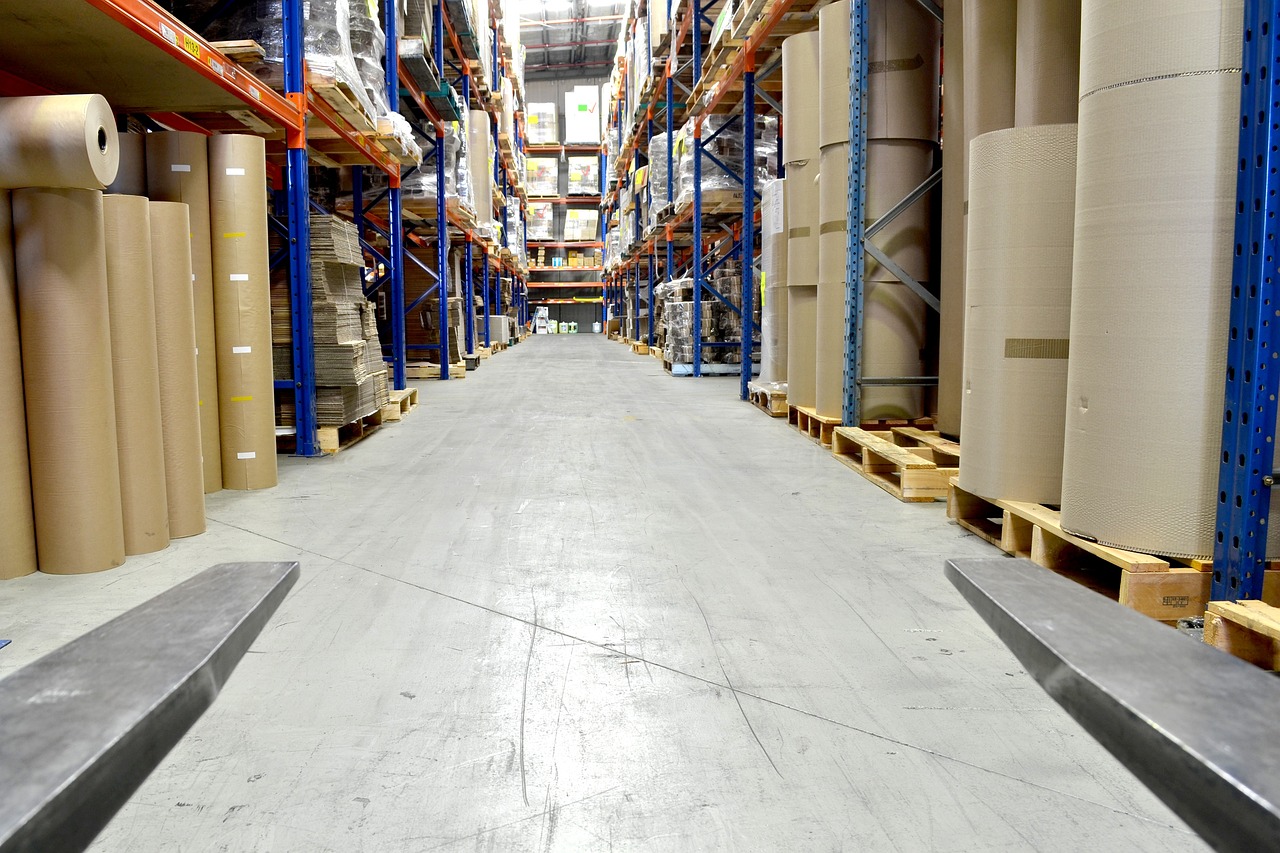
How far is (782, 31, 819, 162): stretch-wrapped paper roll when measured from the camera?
549 centimetres

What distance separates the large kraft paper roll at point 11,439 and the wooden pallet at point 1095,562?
3.22 m

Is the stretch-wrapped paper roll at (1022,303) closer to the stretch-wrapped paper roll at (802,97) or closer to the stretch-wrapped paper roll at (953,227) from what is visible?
the stretch-wrapped paper roll at (953,227)

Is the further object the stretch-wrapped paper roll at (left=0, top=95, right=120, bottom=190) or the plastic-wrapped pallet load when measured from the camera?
the plastic-wrapped pallet load

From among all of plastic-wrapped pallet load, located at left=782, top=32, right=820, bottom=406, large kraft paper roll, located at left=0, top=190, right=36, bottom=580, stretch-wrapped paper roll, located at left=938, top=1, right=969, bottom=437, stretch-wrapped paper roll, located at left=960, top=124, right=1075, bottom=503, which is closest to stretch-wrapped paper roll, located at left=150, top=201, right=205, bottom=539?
large kraft paper roll, located at left=0, top=190, right=36, bottom=580

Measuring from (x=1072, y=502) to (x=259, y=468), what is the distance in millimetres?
3436

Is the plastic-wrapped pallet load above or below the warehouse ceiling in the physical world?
below

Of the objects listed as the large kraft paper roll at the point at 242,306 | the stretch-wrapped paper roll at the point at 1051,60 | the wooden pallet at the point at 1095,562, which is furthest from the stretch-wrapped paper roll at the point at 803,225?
the large kraft paper roll at the point at 242,306

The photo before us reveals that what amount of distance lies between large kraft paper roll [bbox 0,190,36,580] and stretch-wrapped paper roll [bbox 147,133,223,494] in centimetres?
109

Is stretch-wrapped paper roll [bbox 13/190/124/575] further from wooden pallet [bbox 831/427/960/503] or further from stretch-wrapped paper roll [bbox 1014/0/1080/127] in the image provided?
stretch-wrapped paper roll [bbox 1014/0/1080/127]

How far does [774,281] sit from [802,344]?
115 cm

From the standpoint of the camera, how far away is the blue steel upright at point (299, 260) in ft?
15.0

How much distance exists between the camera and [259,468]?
4.09m

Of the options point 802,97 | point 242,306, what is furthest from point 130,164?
point 802,97

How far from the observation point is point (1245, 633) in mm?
1997
